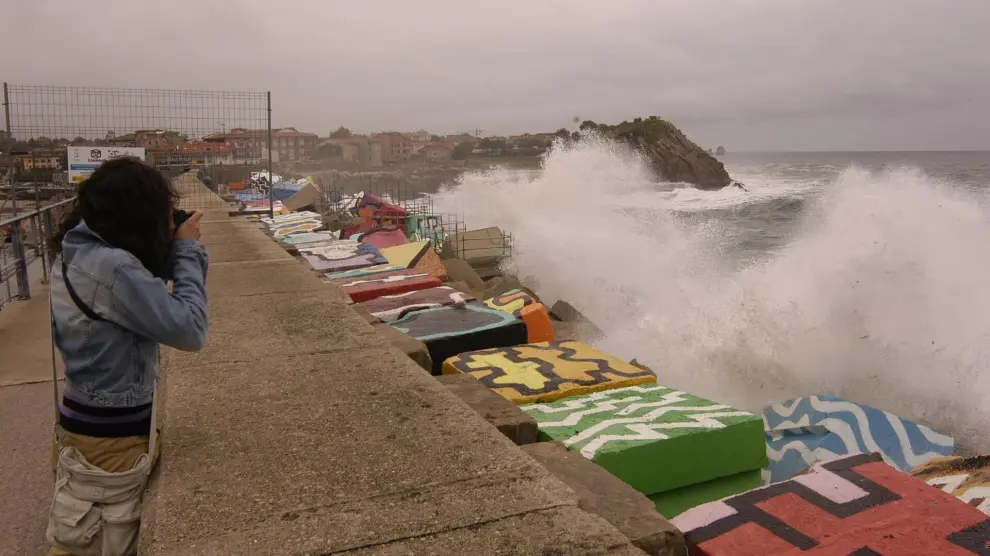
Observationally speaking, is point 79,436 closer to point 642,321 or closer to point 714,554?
point 714,554

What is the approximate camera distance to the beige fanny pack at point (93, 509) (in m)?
1.91

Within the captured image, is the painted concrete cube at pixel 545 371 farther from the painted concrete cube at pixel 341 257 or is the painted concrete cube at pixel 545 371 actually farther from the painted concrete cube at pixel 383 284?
the painted concrete cube at pixel 341 257

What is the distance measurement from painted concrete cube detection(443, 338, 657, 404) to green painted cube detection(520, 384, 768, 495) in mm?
100

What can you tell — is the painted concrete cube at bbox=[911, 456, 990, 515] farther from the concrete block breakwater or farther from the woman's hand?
the woman's hand

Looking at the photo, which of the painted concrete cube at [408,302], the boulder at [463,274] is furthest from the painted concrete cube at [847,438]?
the boulder at [463,274]

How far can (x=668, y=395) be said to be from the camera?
12.2 ft

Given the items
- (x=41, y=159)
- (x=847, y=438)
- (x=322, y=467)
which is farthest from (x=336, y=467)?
(x=41, y=159)

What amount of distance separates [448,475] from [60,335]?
1.07 metres

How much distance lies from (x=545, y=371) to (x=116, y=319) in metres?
2.50

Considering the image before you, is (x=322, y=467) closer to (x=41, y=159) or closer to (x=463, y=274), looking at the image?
(x=41, y=159)

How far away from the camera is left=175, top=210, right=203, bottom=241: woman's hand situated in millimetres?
2115

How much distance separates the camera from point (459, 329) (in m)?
5.01

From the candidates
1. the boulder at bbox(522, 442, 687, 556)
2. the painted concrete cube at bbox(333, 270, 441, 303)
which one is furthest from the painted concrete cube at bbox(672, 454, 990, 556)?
the painted concrete cube at bbox(333, 270, 441, 303)

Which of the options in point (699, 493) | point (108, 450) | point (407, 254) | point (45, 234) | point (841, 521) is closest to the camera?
point (108, 450)
